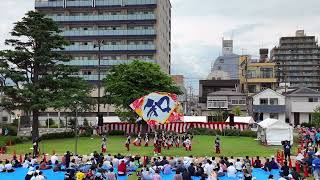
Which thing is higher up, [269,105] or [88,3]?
[88,3]

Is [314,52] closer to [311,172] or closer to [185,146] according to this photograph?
[185,146]

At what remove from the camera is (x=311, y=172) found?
83.3 ft

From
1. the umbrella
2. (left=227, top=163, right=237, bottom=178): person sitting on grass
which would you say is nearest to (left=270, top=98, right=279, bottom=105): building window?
the umbrella

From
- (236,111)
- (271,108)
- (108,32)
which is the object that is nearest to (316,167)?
(236,111)

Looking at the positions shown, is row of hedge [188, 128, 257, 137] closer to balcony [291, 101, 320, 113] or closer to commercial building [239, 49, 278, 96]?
balcony [291, 101, 320, 113]

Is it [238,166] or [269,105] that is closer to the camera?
[238,166]

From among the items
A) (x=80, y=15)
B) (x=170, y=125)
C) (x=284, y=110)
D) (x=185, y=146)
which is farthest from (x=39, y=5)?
(x=185, y=146)

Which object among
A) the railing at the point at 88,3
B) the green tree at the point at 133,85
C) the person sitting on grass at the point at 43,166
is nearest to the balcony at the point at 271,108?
the green tree at the point at 133,85

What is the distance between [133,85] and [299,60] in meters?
76.7

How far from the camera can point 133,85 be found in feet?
164

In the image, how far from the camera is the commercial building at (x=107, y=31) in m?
75.2

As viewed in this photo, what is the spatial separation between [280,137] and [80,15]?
4767cm

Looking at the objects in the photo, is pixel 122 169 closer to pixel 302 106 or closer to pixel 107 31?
pixel 302 106

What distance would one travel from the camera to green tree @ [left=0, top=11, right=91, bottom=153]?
4403 cm
